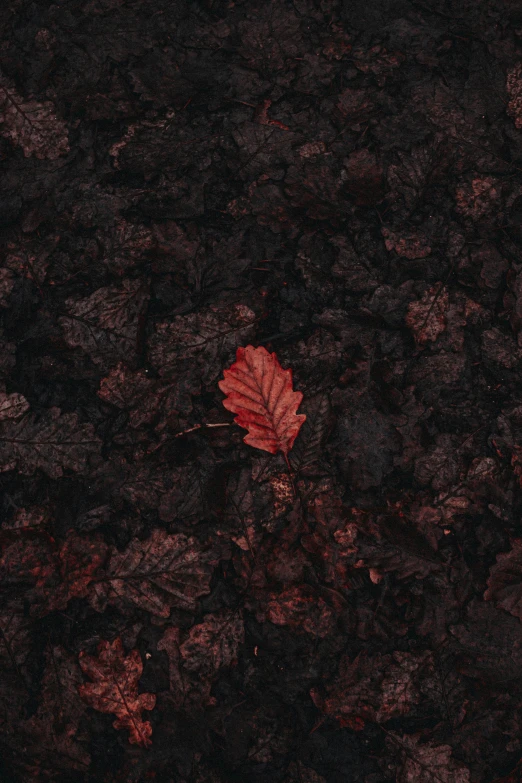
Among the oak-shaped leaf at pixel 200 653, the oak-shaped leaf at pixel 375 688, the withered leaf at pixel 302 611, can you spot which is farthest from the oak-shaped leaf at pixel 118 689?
the oak-shaped leaf at pixel 375 688

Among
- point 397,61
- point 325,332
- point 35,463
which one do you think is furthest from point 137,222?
point 397,61

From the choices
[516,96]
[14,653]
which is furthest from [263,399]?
[516,96]

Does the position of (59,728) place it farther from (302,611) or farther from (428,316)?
Answer: (428,316)

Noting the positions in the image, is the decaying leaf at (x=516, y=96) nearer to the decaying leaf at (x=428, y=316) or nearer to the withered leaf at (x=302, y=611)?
the decaying leaf at (x=428, y=316)

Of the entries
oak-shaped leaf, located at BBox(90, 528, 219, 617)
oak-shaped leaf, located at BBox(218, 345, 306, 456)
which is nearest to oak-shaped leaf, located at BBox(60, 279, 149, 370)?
oak-shaped leaf, located at BBox(218, 345, 306, 456)

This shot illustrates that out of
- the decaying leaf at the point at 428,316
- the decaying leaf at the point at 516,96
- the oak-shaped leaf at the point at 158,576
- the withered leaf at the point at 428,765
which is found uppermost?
the decaying leaf at the point at 516,96

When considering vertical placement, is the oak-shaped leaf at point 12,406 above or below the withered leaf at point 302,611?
above

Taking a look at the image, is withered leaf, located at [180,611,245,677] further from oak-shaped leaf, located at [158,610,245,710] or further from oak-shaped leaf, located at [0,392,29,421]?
oak-shaped leaf, located at [0,392,29,421]
